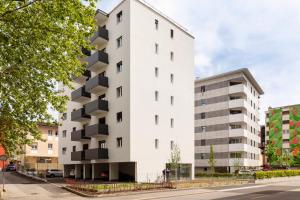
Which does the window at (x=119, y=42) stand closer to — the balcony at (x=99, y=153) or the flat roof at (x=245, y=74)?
the balcony at (x=99, y=153)

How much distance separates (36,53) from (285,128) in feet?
347

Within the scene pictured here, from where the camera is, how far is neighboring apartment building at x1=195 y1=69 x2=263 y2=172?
65.9m

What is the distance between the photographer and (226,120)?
222 feet

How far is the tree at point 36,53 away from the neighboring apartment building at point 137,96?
19.1 m

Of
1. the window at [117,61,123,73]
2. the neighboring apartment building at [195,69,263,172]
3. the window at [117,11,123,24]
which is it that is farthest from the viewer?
the neighboring apartment building at [195,69,263,172]

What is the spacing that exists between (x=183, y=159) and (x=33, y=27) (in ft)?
104

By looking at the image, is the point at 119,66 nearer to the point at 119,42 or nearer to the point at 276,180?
the point at 119,42

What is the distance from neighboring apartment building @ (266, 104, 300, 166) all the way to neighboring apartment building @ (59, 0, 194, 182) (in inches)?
2801

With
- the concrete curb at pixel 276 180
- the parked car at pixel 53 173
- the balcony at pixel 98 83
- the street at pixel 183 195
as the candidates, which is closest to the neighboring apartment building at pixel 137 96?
the balcony at pixel 98 83

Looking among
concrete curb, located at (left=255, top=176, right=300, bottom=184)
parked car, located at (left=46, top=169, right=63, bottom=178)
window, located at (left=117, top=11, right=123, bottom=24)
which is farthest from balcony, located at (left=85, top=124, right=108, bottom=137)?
concrete curb, located at (left=255, top=176, right=300, bottom=184)

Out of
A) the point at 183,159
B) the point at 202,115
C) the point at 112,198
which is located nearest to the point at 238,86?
the point at 202,115

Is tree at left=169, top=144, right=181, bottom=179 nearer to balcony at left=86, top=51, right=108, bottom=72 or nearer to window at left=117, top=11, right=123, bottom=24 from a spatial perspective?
balcony at left=86, top=51, right=108, bottom=72

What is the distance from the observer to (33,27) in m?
17.8

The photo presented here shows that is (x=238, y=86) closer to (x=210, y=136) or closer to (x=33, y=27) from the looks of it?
(x=210, y=136)
